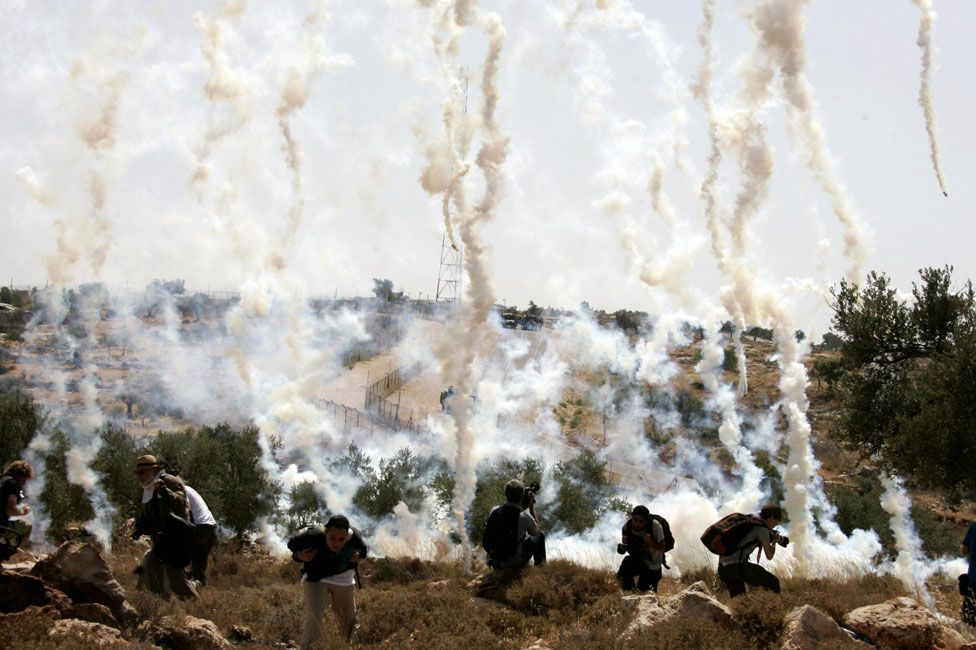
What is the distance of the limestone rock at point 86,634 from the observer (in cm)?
793

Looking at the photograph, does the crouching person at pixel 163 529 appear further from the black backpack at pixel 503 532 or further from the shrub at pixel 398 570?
the shrub at pixel 398 570

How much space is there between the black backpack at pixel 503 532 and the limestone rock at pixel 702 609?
3221 mm

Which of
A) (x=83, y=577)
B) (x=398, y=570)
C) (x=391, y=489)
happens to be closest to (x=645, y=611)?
(x=83, y=577)

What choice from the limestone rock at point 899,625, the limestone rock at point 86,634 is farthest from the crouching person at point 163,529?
the limestone rock at point 899,625

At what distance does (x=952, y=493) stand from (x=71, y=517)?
2964cm

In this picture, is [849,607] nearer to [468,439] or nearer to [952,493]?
[952,493]

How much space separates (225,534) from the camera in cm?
3306

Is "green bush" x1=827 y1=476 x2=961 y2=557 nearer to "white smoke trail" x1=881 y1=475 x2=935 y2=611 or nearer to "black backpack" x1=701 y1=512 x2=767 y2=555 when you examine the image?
"white smoke trail" x1=881 y1=475 x2=935 y2=611

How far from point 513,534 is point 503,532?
0.53 feet

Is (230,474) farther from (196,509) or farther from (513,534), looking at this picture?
(196,509)

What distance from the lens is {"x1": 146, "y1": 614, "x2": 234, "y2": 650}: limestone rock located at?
28.8ft

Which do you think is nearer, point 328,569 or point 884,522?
point 328,569

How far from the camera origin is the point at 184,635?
881 cm

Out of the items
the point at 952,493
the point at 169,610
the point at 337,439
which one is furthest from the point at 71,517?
the point at 952,493
